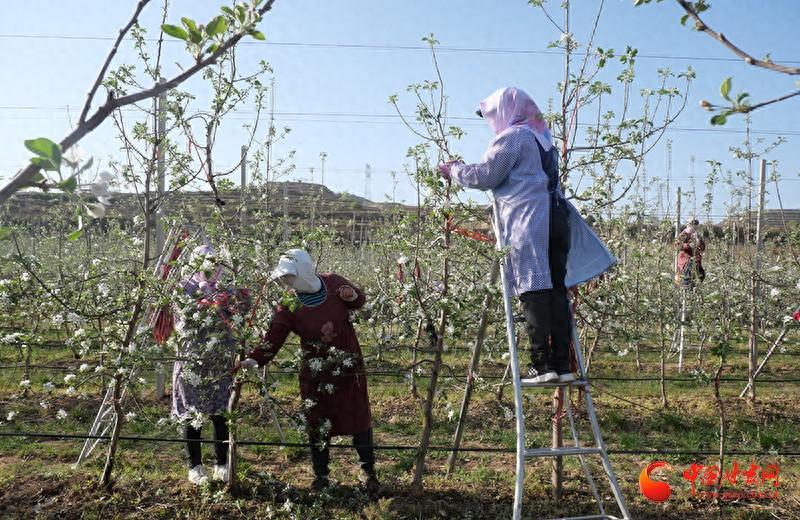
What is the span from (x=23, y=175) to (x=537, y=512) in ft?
11.0

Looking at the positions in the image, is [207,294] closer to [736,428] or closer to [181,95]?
[181,95]

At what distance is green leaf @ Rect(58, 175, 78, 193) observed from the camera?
3.38 ft

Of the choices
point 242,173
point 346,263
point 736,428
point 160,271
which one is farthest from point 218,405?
point 346,263

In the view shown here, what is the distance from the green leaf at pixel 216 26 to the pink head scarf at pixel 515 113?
2219 mm

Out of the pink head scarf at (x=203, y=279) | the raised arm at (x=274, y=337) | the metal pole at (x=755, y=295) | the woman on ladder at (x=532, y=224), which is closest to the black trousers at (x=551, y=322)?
the woman on ladder at (x=532, y=224)

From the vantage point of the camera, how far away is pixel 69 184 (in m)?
1.04

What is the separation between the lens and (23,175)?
1.05m

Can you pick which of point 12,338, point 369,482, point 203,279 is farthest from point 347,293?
point 12,338

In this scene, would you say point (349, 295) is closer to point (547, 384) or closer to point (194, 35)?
point (547, 384)

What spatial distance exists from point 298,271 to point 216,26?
2529 mm

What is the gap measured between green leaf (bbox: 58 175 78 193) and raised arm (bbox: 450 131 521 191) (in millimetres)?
2287

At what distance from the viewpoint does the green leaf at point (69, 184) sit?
40.6 inches

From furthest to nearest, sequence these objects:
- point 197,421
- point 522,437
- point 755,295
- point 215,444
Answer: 1. point 755,295
2. point 215,444
3. point 197,421
4. point 522,437

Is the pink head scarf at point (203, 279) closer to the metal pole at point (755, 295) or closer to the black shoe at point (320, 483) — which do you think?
the black shoe at point (320, 483)
